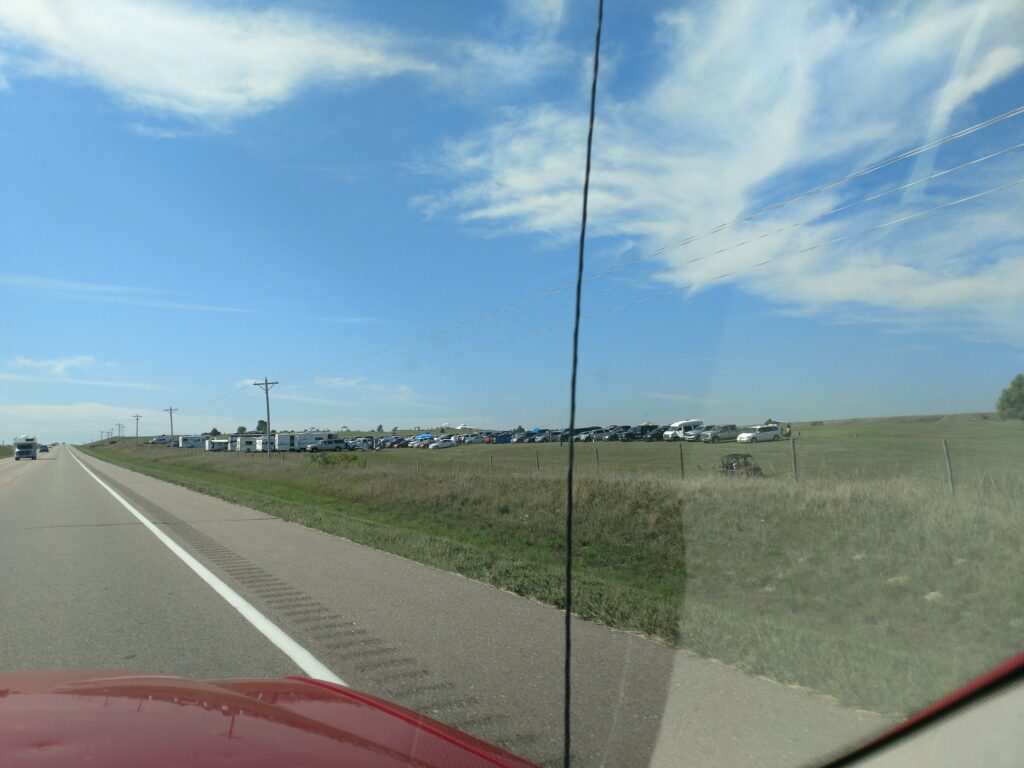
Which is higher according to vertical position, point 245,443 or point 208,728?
point 208,728

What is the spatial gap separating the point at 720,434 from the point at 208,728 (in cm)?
3520

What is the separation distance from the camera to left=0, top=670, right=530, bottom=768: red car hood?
2660mm

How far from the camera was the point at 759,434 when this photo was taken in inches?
1426

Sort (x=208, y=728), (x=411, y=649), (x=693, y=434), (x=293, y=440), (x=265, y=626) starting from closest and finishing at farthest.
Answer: (x=208, y=728) < (x=411, y=649) < (x=265, y=626) < (x=693, y=434) < (x=293, y=440)

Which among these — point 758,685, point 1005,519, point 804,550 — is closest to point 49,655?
point 758,685

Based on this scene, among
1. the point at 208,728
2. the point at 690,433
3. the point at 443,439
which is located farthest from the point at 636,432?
the point at 208,728

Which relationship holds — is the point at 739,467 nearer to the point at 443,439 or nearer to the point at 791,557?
the point at 791,557

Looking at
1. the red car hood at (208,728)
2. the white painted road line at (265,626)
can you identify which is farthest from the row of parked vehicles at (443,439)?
the red car hood at (208,728)

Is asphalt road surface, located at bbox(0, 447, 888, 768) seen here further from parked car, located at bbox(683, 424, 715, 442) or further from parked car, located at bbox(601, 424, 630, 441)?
parked car, located at bbox(601, 424, 630, 441)

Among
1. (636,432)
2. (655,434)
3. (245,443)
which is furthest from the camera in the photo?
(245,443)

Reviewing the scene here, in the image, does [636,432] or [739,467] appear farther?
[636,432]

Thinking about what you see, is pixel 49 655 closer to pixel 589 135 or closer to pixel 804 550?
pixel 589 135

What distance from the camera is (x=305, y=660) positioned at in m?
6.40

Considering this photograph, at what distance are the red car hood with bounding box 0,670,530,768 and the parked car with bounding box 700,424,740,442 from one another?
30201 mm
